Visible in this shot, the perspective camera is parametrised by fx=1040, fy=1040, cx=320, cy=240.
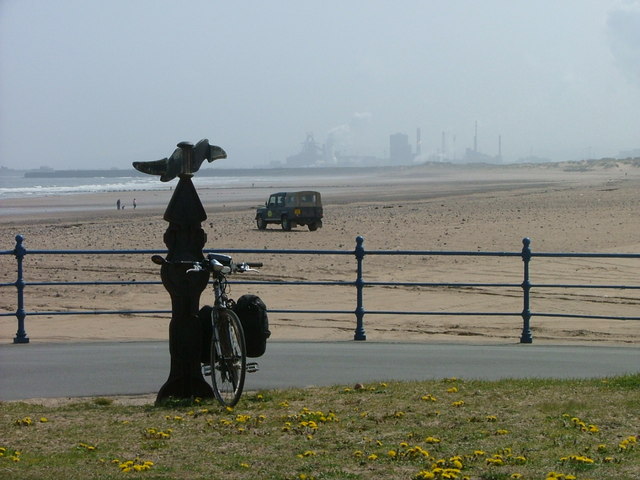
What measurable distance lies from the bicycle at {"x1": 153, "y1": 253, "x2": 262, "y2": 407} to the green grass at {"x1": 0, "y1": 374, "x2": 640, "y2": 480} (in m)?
0.18

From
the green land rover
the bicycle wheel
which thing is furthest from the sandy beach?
the bicycle wheel

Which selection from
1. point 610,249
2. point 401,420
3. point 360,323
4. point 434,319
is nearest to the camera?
point 401,420

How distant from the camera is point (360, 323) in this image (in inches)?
527

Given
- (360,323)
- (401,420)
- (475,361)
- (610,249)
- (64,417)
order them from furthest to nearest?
(610,249), (360,323), (475,361), (64,417), (401,420)

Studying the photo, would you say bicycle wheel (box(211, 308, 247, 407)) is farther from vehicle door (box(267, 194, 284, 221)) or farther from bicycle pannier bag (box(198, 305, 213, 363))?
vehicle door (box(267, 194, 284, 221))

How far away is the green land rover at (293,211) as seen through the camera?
4272cm

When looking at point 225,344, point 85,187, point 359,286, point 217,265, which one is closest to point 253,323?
point 225,344

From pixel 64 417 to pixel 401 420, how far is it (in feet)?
8.61

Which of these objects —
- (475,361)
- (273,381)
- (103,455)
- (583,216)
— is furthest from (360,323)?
(583,216)

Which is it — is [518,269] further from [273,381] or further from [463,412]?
[463,412]

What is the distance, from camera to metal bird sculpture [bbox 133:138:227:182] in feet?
30.1

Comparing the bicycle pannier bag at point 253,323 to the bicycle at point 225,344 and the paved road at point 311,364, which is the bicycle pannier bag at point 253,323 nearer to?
the bicycle at point 225,344

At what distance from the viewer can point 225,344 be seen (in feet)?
27.8

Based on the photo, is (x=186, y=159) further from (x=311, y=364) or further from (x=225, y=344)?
(x=311, y=364)
